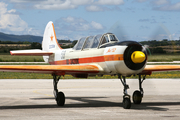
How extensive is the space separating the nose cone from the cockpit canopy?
1.58 metres

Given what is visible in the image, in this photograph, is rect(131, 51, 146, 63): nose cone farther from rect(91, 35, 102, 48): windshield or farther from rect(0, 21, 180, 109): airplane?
rect(91, 35, 102, 48): windshield

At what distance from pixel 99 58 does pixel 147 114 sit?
3.34 meters

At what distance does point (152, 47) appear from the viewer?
12.6 meters

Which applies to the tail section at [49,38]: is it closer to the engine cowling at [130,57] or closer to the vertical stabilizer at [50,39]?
the vertical stabilizer at [50,39]

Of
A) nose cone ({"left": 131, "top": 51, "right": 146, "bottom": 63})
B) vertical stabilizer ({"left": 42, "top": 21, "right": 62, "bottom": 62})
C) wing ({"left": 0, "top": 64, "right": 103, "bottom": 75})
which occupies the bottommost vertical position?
wing ({"left": 0, "top": 64, "right": 103, "bottom": 75})

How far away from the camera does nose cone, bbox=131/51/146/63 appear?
37.9ft

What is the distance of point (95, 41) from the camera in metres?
13.7

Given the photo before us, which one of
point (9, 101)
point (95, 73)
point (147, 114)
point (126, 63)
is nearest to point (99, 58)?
point (95, 73)

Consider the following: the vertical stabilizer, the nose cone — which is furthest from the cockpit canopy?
the vertical stabilizer

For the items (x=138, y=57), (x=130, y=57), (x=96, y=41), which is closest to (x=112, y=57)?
(x=130, y=57)

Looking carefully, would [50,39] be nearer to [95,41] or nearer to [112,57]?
[95,41]

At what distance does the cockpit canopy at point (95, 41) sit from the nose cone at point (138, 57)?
1.58 meters

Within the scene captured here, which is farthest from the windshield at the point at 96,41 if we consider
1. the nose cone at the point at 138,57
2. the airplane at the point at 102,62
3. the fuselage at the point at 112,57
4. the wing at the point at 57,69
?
the nose cone at the point at 138,57

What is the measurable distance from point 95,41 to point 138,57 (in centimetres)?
272
